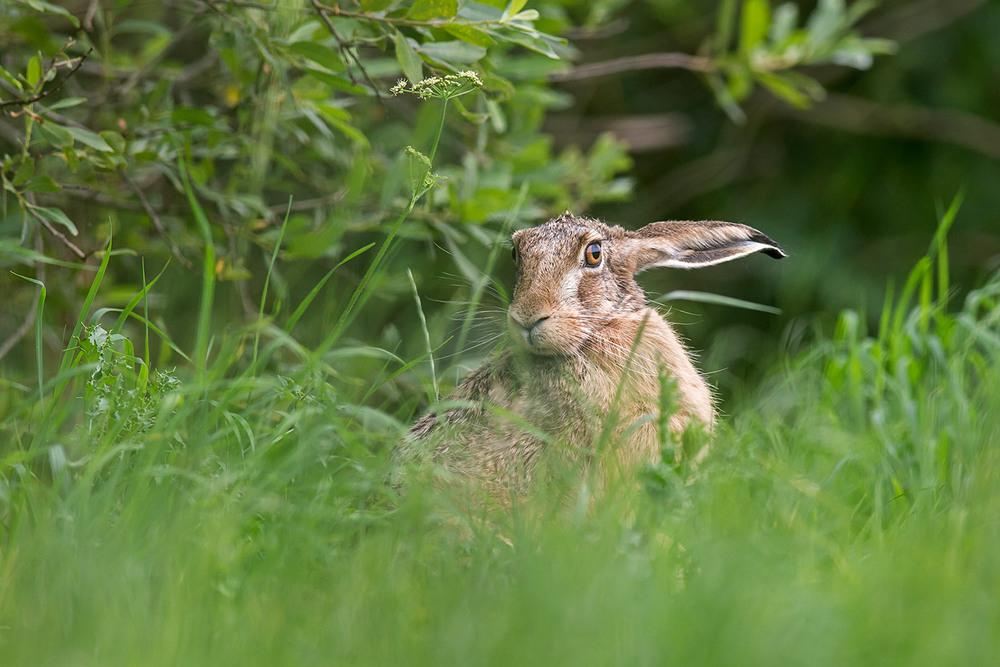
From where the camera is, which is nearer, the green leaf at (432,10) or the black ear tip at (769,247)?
the green leaf at (432,10)

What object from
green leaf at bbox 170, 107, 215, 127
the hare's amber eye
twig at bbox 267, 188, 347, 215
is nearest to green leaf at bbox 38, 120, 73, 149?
green leaf at bbox 170, 107, 215, 127

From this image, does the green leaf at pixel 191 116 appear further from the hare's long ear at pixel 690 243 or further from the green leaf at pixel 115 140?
the hare's long ear at pixel 690 243

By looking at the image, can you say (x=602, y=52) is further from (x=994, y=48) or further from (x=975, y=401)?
(x=975, y=401)

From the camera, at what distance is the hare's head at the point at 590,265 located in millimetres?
3857

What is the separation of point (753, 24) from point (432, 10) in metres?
2.48

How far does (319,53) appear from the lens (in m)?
3.87

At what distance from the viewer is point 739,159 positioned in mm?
8578

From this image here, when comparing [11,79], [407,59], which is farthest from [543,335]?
[11,79]

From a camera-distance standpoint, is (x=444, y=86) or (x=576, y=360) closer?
(x=444, y=86)

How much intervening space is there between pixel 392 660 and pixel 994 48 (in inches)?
282

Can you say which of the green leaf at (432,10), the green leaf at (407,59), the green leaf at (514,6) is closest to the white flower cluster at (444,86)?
the green leaf at (407,59)

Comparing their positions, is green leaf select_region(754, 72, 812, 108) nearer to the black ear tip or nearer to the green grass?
the black ear tip

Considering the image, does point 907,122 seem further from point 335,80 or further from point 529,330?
point 335,80

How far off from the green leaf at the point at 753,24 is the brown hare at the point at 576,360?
1767 mm
